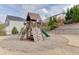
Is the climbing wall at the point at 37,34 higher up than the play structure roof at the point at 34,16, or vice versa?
the play structure roof at the point at 34,16

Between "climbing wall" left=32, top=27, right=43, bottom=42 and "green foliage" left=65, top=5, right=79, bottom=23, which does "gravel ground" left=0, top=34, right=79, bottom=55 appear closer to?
"climbing wall" left=32, top=27, right=43, bottom=42

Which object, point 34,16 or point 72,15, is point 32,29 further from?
point 72,15

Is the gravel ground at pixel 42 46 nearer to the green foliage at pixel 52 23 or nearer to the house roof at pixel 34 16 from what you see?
the green foliage at pixel 52 23

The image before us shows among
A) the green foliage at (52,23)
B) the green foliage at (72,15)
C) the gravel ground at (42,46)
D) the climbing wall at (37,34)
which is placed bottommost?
the gravel ground at (42,46)

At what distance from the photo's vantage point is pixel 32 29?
1.84m

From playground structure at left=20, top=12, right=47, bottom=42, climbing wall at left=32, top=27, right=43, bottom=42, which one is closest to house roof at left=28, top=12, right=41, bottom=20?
playground structure at left=20, top=12, right=47, bottom=42

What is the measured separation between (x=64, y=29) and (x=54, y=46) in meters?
0.21

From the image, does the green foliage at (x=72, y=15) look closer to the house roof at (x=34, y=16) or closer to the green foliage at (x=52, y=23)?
the green foliage at (x=52, y=23)

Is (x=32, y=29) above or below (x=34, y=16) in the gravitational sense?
below

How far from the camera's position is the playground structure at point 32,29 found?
1.82 metres

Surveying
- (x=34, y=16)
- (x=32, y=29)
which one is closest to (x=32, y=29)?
(x=32, y=29)

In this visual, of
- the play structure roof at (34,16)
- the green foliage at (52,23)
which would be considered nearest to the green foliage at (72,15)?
the green foliage at (52,23)
